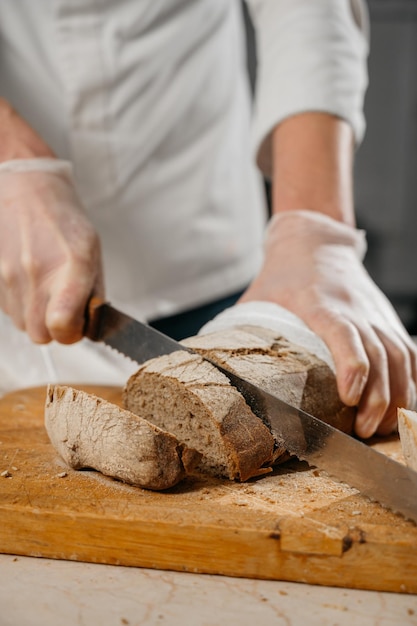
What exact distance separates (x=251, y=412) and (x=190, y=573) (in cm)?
40

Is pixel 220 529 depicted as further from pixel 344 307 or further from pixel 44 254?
pixel 44 254

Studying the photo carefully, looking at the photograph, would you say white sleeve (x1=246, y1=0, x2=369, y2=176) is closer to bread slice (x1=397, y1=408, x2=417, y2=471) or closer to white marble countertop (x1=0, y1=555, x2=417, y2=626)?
bread slice (x1=397, y1=408, x2=417, y2=471)

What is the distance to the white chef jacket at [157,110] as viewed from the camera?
94.4 inches

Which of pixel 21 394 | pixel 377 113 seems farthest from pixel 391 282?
pixel 21 394

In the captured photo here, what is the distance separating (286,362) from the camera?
5.96 ft

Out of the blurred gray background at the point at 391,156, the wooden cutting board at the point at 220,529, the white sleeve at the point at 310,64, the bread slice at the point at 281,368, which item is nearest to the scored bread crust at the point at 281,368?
the bread slice at the point at 281,368

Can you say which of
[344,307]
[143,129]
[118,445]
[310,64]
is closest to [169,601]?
[118,445]

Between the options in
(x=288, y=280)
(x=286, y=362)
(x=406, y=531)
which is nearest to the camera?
(x=406, y=531)

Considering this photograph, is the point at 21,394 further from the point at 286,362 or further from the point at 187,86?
the point at 187,86

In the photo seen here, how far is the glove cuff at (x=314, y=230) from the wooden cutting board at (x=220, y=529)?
900 mm

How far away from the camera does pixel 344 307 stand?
2.03 metres

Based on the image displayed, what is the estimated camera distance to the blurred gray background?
447cm

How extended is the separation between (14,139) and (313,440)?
1200 mm

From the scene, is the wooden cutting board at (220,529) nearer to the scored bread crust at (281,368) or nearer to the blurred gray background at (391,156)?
the scored bread crust at (281,368)
